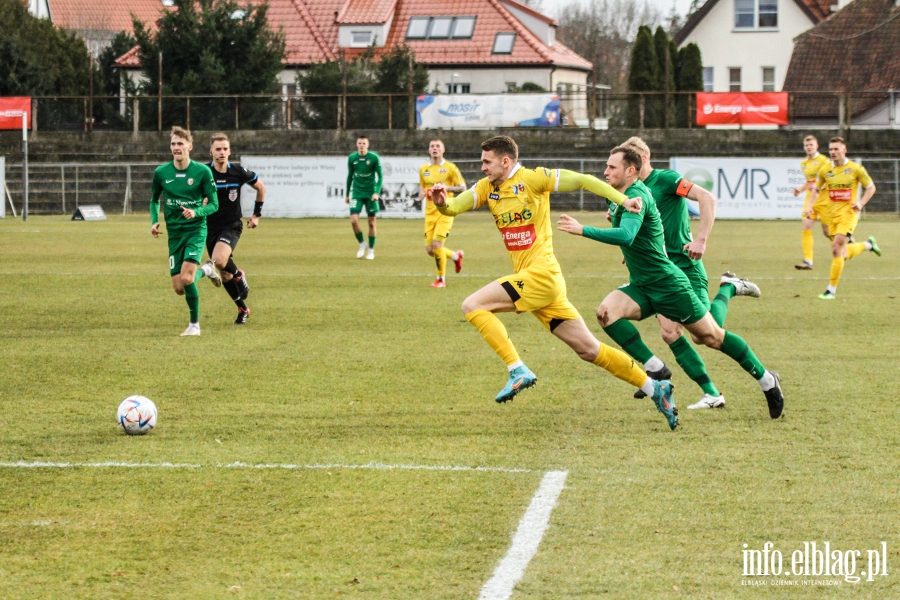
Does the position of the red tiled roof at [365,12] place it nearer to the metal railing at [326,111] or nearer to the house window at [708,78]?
the house window at [708,78]

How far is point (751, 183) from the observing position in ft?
112

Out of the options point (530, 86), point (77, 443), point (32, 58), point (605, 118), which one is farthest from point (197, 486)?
point (530, 86)

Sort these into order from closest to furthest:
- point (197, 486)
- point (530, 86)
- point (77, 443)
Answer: point (197, 486)
point (77, 443)
point (530, 86)

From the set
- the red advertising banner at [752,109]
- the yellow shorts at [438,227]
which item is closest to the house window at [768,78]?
the red advertising banner at [752,109]

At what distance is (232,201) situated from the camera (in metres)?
13.1

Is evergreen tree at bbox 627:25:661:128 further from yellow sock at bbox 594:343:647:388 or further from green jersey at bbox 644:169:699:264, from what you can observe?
yellow sock at bbox 594:343:647:388

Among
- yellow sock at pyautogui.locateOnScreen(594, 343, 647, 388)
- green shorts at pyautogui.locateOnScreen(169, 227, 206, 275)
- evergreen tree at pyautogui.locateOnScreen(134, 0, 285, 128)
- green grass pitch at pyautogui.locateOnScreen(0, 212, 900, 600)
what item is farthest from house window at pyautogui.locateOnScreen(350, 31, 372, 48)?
yellow sock at pyautogui.locateOnScreen(594, 343, 647, 388)

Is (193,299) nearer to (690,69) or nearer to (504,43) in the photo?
(690,69)

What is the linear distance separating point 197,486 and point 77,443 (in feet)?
4.57

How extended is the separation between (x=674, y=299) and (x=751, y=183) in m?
27.8

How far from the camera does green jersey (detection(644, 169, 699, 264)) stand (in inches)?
327

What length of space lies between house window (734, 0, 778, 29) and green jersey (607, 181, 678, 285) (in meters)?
56.6

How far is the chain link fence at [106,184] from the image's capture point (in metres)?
37.2

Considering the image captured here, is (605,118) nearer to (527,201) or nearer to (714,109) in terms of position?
(714,109)
